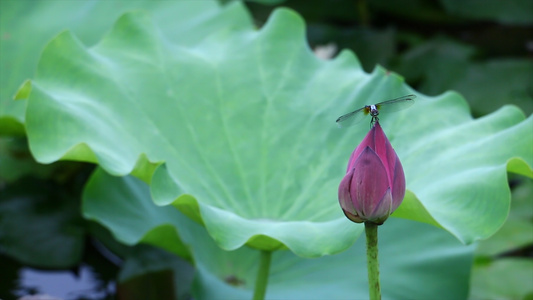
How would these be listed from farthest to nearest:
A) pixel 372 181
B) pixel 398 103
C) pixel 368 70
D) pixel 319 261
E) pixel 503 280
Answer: pixel 368 70 → pixel 503 280 → pixel 319 261 → pixel 398 103 → pixel 372 181

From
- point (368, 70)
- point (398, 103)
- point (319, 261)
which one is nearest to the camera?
point (398, 103)

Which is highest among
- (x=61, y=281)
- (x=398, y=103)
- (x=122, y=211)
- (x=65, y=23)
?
(x=398, y=103)

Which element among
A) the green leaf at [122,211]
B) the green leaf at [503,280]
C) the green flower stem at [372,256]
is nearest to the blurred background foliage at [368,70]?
the green leaf at [503,280]

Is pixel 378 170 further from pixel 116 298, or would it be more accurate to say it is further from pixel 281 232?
pixel 116 298

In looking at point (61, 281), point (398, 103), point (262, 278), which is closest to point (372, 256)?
point (398, 103)

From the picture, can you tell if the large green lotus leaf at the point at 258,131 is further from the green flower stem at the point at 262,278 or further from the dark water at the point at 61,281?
the dark water at the point at 61,281

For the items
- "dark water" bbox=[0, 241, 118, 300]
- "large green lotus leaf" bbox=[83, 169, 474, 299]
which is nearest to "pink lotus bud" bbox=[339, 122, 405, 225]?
"large green lotus leaf" bbox=[83, 169, 474, 299]

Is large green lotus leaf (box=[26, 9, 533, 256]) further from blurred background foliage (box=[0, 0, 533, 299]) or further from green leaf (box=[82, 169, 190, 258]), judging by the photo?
blurred background foliage (box=[0, 0, 533, 299])

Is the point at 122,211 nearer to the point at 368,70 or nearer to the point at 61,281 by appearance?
the point at 61,281
